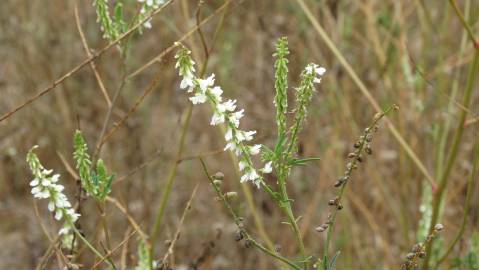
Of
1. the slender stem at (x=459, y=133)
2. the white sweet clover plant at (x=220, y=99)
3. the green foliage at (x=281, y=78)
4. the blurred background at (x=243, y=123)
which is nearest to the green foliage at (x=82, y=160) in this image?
the white sweet clover plant at (x=220, y=99)

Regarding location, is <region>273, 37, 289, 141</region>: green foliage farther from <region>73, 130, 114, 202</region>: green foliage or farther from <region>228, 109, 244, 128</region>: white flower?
<region>73, 130, 114, 202</region>: green foliage

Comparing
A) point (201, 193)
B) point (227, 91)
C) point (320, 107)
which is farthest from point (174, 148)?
point (320, 107)

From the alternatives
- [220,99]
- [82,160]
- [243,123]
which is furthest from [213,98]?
[243,123]

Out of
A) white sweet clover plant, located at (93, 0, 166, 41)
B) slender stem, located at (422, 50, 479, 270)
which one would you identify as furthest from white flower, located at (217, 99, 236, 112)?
slender stem, located at (422, 50, 479, 270)

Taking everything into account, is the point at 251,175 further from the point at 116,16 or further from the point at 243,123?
the point at 243,123

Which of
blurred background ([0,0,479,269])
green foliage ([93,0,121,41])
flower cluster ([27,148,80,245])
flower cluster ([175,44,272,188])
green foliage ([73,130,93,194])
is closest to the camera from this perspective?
flower cluster ([175,44,272,188])

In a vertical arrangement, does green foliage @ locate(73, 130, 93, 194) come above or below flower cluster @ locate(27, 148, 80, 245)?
above

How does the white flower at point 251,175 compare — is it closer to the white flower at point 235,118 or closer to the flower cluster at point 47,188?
the white flower at point 235,118

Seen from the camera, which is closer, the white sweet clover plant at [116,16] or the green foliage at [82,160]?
the green foliage at [82,160]
